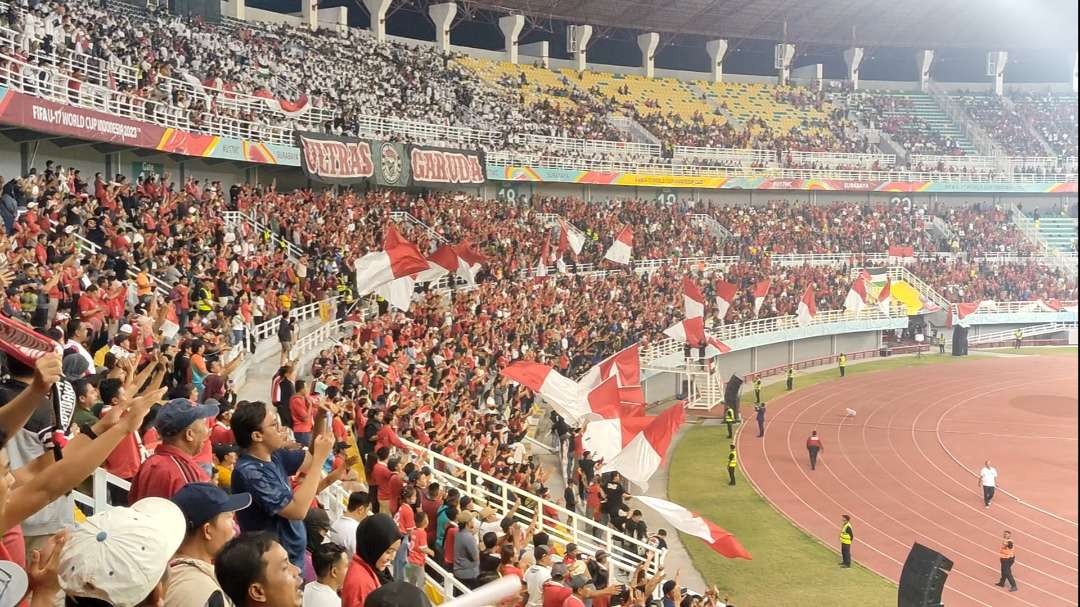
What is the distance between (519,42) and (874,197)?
19628 mm

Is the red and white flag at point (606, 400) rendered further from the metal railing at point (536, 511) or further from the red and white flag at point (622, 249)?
the red and white flag at point (622, 249)

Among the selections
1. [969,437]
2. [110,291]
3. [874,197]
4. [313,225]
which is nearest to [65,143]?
[313,225]

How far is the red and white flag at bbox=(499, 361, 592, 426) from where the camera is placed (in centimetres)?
1548

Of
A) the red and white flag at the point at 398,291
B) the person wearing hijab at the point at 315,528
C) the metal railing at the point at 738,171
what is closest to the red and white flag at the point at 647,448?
the red and white flag at the point at 398,291

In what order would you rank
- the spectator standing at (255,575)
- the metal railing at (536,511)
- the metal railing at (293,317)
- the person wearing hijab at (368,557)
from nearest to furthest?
the spectator standing at (255,575) < the person wearing hijab at (368,557) < the metal railing at (536,511) < the metal railing at (293,317)

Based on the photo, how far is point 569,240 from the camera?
103ft

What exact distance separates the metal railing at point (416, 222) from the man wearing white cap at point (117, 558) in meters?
26.1

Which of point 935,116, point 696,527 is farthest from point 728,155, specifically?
point 696,527

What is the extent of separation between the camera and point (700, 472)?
2261 cm

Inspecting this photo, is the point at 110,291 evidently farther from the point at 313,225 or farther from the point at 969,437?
the point at 969,437

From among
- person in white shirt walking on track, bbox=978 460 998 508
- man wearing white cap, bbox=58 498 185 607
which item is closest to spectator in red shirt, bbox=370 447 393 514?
man wearing white cap, bbox=58 498 185 607

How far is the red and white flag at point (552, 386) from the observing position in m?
15.5

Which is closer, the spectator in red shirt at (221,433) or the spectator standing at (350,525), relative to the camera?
the spectator standing at (350,525)

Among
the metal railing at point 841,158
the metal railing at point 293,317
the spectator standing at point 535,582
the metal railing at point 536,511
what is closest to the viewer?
the spectator standing at point 535,582
